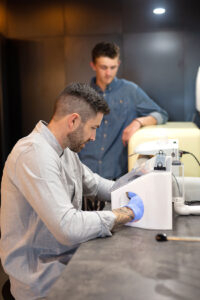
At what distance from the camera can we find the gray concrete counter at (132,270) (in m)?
1.06

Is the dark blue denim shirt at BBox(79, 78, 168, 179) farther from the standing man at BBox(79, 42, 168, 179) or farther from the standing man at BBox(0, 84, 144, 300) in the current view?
the standing man at BBox(0, 84, 144, 300)

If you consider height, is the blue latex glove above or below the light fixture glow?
below

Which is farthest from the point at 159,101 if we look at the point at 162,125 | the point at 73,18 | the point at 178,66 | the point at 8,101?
the point at 8,101

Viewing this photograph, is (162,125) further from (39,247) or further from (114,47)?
(39,247)

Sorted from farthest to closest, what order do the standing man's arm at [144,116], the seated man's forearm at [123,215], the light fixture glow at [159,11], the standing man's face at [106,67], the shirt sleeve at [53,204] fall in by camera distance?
the light fixture glow at [159,11] < the standing man's face at [106,67] < the standing man's arm at [144,116] < the seated man's forearm at [123,215] < the shirt sleeve at [53,204]

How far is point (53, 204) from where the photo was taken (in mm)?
1427

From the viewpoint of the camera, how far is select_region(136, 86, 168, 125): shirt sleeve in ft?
10.7


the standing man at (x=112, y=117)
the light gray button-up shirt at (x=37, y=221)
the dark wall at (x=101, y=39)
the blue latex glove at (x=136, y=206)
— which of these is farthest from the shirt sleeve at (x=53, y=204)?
the dark wall at (x=101, y=39)

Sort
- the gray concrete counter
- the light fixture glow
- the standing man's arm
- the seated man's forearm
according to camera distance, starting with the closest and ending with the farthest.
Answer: the gray concrete counter, the seated man's forearm, the standing man's arm, the light fixture glow

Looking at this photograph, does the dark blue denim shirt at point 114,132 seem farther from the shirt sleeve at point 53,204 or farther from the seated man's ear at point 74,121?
the shirt sleeve at point 53,204

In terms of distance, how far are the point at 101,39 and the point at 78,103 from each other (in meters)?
2.35

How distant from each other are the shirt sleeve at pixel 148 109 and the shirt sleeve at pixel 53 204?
1.85 meters

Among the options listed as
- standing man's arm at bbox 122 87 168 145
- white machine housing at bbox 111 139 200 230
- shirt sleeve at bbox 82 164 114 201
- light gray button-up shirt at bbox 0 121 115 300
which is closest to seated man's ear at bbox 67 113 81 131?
light gray button-up shirt at bbox 0 121 115 300

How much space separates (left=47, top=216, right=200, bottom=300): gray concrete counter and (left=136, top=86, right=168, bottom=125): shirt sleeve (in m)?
1.81
